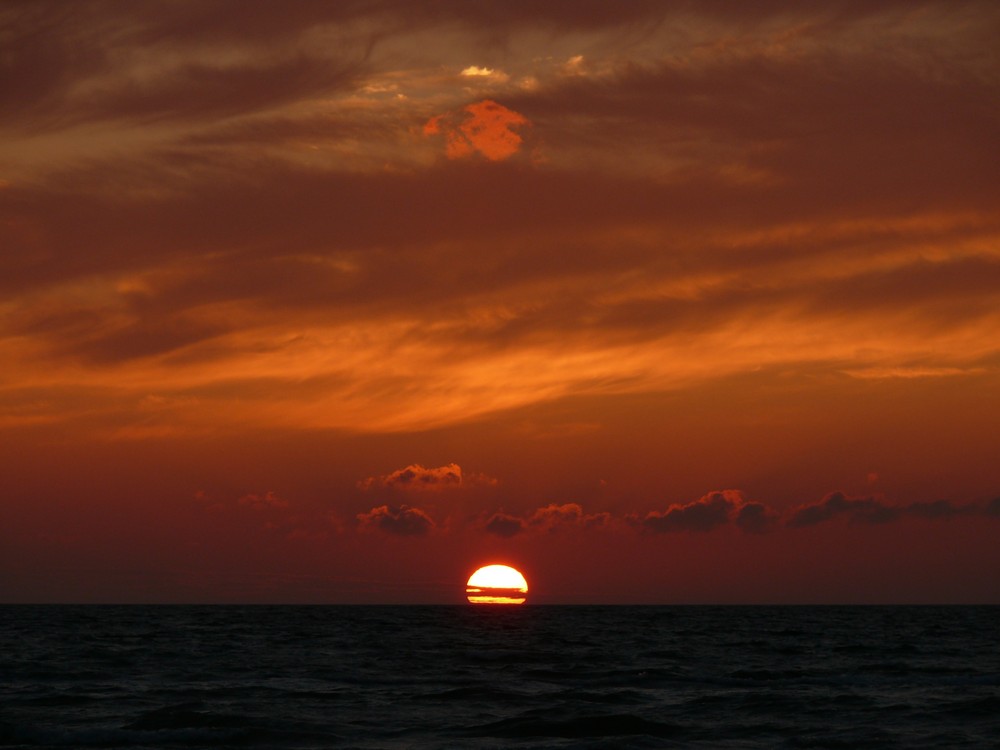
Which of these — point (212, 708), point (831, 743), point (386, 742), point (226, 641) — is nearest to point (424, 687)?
point (212, 708)

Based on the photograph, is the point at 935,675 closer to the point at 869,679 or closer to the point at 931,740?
the point at 869,679

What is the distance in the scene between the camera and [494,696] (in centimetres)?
4631

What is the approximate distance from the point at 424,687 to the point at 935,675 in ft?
87.4

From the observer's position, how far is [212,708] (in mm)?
40906

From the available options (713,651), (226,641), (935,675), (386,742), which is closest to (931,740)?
(386,742)

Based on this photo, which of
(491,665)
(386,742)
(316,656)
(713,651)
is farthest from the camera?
(713,651)

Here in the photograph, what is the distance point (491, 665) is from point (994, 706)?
29149 mm

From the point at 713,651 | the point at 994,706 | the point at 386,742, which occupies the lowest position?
the point at 386,742

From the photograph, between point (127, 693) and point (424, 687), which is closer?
point (127, 693)

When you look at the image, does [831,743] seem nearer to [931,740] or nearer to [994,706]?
[931,740]

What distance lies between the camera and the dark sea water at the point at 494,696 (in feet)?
116

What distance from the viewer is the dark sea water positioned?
3544cm

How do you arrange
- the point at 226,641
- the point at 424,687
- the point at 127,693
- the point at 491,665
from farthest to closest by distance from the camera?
1. the point at 226,641
2. the point at 491,665
3. the point at 424,687
4. the point at 127,693

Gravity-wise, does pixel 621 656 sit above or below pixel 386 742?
above
